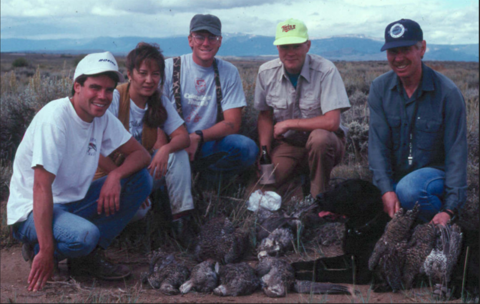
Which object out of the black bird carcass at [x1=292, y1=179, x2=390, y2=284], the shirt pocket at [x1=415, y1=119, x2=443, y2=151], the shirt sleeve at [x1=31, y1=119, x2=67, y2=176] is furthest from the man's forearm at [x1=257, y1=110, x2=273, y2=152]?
the shirt sleeve at [x1=31, y1=119, x2=67, y2=176]

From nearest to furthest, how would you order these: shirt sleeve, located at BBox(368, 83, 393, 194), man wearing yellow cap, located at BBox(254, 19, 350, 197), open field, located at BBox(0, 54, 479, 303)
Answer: open field, located at BBox(0, 54, 479, 303) → shirt sleeve, located at BBox(368, 83, 393, 194) → man wearing yellow cap, located at BBox(254, 19, 350, 197)

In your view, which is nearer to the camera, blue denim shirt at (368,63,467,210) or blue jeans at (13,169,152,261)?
blue jeans at (13,169,152,261)

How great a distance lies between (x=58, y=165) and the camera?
10.9 ft

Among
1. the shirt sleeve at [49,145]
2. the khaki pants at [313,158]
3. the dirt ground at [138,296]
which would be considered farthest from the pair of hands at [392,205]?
the shirt sleeve at [49,145]

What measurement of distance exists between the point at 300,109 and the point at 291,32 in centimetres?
93

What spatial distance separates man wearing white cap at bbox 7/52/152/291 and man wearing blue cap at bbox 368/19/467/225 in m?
2.26

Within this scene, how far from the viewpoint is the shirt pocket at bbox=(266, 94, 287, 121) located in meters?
5.36

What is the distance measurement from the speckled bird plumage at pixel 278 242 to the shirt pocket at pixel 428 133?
1492 mm

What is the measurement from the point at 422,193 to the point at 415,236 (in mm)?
578

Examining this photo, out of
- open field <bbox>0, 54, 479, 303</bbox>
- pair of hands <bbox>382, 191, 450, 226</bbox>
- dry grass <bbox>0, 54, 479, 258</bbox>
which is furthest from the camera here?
dry grass <bbox>0, 54, 479, 258</bbox>

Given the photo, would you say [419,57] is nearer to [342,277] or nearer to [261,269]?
[342,277]

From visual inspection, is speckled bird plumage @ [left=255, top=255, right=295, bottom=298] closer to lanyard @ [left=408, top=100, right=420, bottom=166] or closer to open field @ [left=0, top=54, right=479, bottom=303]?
open field @ [left=0, top=54, right=479, bottom=303]

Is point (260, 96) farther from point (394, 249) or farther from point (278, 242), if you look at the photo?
point (394, 249)

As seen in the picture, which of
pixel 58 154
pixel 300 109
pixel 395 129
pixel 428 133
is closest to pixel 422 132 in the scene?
pixel 428 133
